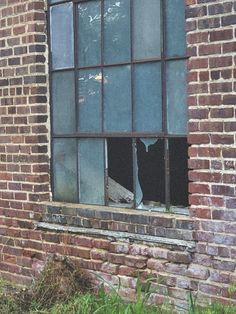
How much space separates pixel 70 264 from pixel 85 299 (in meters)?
0.60

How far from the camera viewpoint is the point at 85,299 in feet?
15.1

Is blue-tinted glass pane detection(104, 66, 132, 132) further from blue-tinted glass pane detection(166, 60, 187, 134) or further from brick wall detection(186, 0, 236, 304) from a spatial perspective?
brick wall detection(186, 0, 236, 304)

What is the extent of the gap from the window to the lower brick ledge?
0.24m

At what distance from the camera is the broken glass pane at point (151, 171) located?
4734 millimetres

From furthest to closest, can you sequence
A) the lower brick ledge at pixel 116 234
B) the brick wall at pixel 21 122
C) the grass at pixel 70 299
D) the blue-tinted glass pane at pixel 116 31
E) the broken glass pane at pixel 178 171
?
the brick wall at pixel 21 122, the blue-tinted glass pane at pixel 116 31, the broken glass pane at pixel 178 171, the lower brick ledge at pixel 116 234, the grass at pixel 70 299

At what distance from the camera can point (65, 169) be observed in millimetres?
5441

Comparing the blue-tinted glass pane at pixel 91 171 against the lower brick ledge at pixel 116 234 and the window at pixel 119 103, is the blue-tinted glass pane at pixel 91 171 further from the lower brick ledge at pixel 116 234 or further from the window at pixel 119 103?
the lower brick ledge at pixel 116 234

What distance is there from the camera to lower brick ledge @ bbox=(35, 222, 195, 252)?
4.50 m

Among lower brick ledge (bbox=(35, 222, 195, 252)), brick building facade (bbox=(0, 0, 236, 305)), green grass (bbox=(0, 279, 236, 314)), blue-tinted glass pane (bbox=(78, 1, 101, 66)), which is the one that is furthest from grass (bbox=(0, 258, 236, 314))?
blue-tinted glass pane (bbox=(78, 1, 101, 66))

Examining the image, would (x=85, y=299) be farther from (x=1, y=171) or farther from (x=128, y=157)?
(x=1, y=171)

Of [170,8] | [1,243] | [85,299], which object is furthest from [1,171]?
[170,8]

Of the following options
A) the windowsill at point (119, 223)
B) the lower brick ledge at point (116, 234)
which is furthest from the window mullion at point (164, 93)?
the lower brick ledge at point (116, 234)

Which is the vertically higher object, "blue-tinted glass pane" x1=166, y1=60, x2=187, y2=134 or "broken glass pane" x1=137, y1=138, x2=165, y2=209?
"blue-tinted glass pane" x1=166, y1=60, x2=187, y2=134

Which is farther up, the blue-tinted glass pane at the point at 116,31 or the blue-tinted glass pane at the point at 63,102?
the blue-tinted glass pane at the point at 116,31
